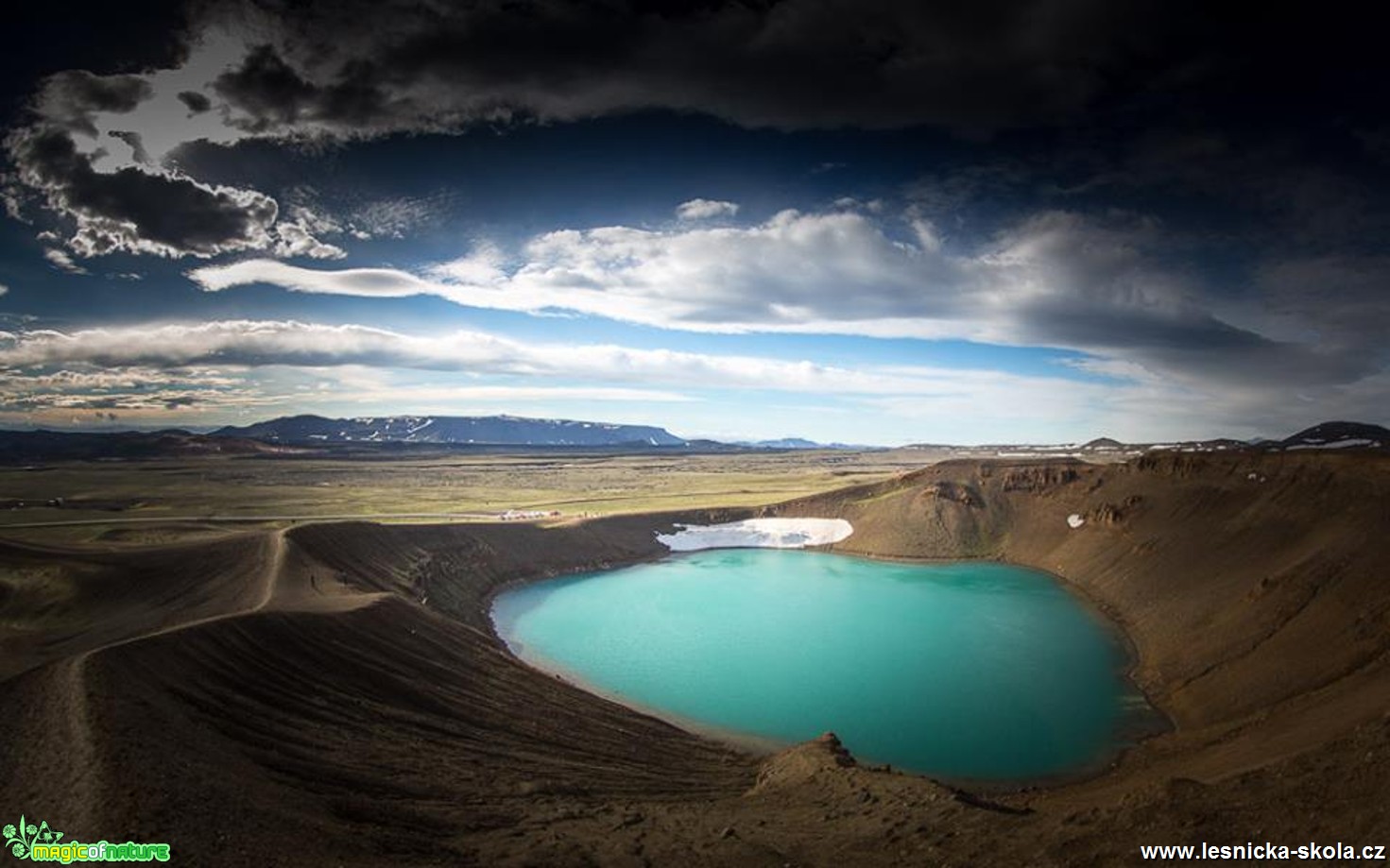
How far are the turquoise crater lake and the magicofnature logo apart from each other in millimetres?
23698

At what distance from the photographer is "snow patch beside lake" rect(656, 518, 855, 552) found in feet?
289

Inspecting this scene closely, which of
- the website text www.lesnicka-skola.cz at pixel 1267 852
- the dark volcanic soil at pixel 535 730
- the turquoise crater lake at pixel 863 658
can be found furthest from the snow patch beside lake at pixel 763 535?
the website text www.lesnicka-skola.cz at pixel 1267 852

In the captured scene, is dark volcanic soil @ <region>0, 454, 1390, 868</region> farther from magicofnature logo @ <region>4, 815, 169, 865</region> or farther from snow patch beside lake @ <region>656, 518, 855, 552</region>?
snow patch beside lake @ <region>656, 518, 855, 552</region>

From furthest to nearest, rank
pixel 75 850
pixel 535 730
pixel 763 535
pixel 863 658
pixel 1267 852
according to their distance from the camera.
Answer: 1. pixel 763 535
2. pixel 863 658
3. pixel 535 730
4. pixel 1267 852
5. pixel 75 850

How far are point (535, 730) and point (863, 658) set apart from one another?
23158mm

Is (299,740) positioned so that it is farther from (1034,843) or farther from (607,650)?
(607,650)

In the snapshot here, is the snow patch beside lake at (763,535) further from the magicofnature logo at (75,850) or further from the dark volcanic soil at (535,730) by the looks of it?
the magicofnature logo at (75,850)

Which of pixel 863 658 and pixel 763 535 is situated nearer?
pixel 863 658

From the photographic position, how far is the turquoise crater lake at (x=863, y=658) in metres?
30.2

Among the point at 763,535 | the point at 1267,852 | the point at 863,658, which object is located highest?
the point at 1267,852

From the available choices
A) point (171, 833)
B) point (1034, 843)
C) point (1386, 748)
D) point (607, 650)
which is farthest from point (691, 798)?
point (607, 650)

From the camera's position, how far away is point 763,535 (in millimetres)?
92062

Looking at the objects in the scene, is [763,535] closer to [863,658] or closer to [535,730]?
[863,658]

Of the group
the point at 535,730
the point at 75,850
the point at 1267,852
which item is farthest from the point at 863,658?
the point at 75,850
